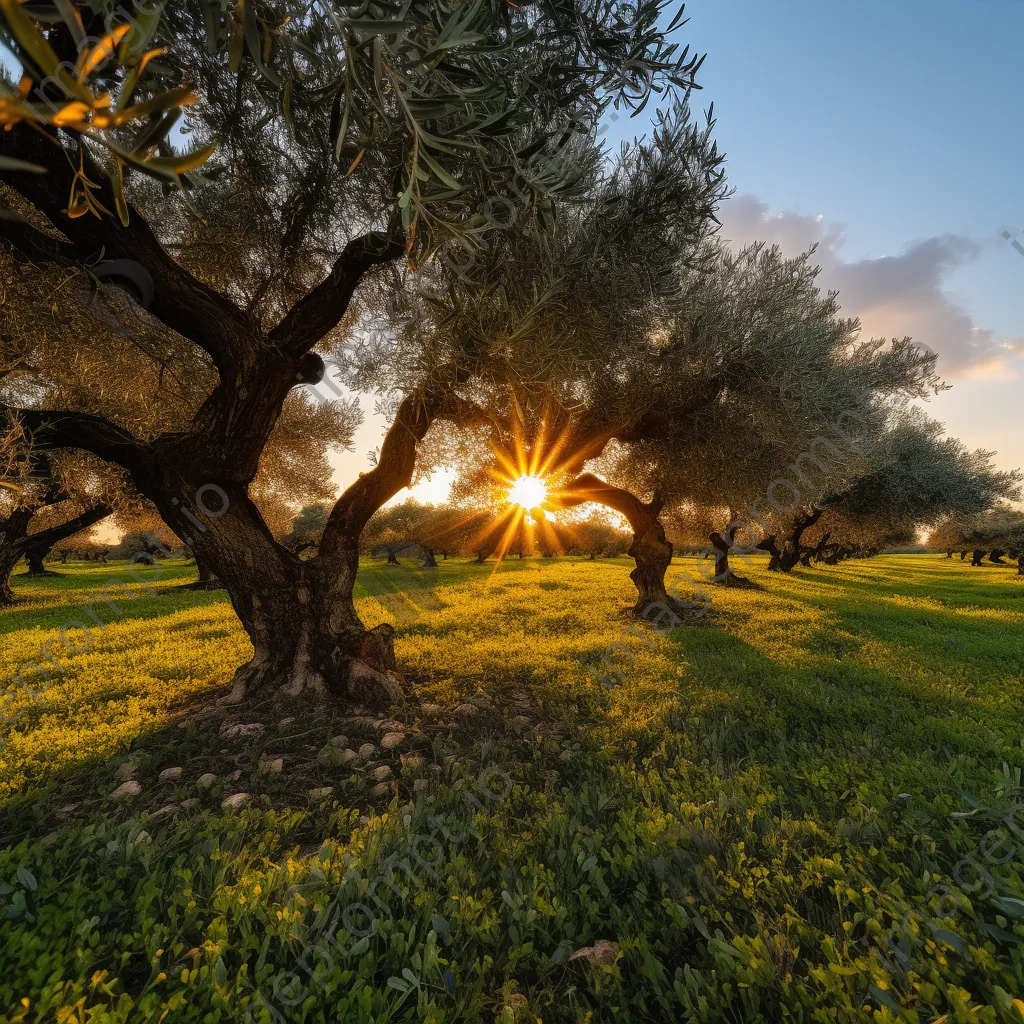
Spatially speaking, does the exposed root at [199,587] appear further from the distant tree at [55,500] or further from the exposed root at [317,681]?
the exposed root at [317,681]

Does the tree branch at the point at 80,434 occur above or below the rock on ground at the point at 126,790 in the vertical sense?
above

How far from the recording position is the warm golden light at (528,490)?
44.8 ft

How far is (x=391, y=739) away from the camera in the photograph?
6.04 m

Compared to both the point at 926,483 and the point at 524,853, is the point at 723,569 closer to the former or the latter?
the point at 926,483

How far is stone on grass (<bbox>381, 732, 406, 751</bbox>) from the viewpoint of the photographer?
235 inches

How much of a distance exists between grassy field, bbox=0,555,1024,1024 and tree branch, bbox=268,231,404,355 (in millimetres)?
5265

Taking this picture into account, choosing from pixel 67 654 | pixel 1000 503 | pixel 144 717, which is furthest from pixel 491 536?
pixel 144 717

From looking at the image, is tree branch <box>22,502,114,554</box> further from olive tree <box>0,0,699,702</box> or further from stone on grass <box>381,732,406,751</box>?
stone on grass <box>381,732,406,751</box>

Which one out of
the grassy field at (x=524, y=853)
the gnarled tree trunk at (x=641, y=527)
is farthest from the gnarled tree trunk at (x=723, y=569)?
the grassy field at (x=524, y=853)

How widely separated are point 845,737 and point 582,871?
4041 mm

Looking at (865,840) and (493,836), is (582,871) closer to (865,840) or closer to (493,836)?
(493,836)

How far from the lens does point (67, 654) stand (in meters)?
10.6

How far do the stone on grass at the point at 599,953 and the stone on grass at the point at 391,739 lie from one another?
3494 millimetres

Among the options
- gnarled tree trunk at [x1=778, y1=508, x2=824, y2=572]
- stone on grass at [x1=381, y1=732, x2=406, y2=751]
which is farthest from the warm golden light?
gnarled tree trunk at [x1=778, y1=508, x2=824, y2=572]
